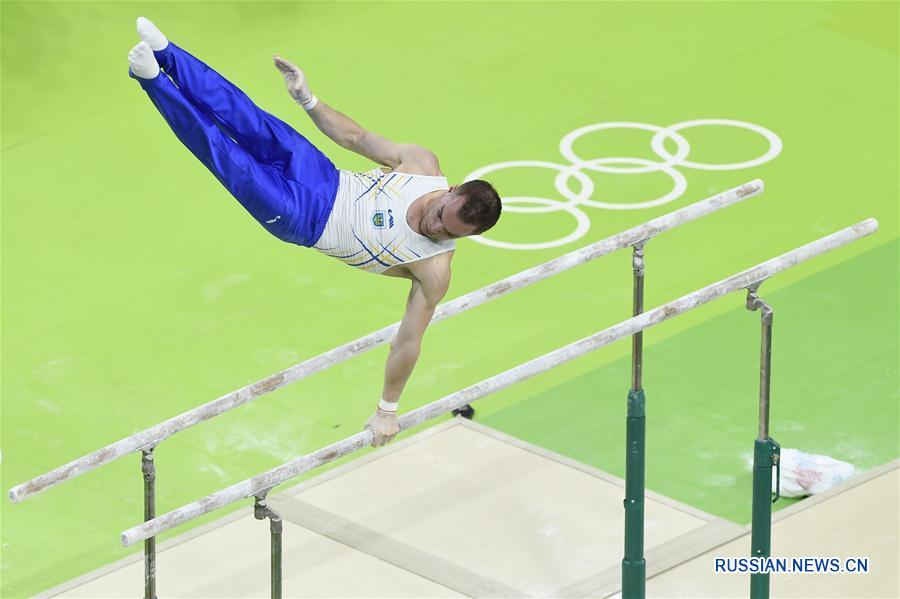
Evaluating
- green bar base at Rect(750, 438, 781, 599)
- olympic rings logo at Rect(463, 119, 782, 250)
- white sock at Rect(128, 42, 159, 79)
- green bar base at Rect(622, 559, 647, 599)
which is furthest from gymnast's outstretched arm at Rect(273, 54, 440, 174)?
olympic rings logo at Rect(463, 119, 782, 250)

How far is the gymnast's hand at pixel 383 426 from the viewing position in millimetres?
6789

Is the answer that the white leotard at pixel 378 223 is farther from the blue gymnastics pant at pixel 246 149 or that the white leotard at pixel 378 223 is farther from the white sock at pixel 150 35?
the white sock at pixel 150 35

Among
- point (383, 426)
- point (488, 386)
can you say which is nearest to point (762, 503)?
point (488, 386)

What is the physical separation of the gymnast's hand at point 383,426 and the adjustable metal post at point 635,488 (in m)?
1.36

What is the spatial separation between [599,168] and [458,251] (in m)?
1.47

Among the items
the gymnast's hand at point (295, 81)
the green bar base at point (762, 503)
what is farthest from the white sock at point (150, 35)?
the green bar base at point (762, 503)

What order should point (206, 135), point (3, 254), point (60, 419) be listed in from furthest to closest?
point (3, 254) < point (60, 419) < point (206, 135)

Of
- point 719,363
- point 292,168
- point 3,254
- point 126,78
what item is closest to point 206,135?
point 292,168

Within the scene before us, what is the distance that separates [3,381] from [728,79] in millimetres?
6001

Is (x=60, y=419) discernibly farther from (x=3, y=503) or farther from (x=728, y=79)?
(x=728, y=79)

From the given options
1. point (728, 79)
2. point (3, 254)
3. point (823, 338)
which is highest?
point (728, 79)

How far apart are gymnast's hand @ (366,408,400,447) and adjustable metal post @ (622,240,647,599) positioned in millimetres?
1355

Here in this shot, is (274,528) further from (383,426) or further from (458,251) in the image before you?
(458,251)

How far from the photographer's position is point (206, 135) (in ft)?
21.8
